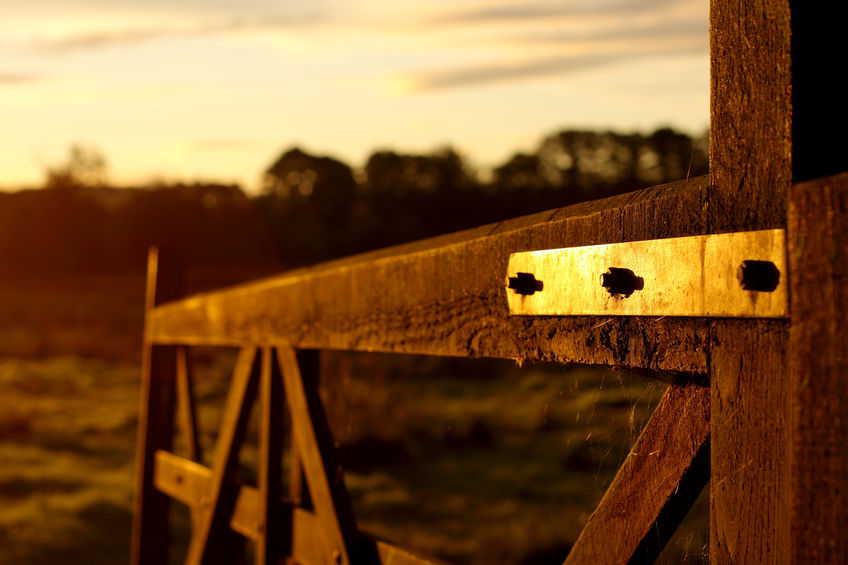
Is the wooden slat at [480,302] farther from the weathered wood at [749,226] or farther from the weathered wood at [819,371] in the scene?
the weathered wood at [819,371]

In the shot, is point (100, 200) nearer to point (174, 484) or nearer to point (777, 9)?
point (174, 484)

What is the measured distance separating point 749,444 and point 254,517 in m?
2.26

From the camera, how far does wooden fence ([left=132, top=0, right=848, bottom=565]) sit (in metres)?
1.00

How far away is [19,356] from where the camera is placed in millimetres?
22281

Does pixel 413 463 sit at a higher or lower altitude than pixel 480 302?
lower

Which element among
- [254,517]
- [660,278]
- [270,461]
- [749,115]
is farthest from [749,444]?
[254,517]

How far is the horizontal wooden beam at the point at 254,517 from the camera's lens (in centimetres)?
228

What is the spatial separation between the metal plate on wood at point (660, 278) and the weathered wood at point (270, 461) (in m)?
1.53

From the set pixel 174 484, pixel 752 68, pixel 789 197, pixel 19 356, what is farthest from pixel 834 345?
pixel 19 356

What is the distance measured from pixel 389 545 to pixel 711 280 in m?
1.37

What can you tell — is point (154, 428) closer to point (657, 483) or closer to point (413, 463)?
point (657, 483)

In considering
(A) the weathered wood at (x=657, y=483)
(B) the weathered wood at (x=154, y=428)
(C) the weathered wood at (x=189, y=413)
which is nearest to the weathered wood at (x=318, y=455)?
(A) the weathered wood at (x=657, y=483)

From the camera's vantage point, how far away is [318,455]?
2.52 metres

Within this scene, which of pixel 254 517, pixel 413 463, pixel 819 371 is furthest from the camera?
pixel 413 463
